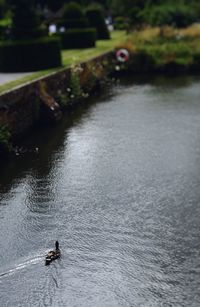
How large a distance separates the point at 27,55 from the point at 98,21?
15.5 metres

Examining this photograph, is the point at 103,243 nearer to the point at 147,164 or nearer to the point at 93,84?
the point at 147,164

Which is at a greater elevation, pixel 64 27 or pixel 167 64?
pixel 64 27

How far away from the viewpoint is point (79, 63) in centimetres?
2267

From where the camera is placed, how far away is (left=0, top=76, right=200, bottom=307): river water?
784 cm

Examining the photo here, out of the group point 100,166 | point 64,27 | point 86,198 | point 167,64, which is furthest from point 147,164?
point 64,27

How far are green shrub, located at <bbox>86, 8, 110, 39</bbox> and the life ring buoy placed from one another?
822cm

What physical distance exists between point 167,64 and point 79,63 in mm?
7806

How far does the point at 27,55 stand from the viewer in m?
22.0

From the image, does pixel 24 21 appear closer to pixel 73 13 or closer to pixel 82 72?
pixel 82 72

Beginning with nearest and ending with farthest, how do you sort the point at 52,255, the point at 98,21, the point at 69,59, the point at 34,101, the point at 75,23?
the point at 52,255
the point at 34,101
the point at 69,59
the point at 75,23
the point at 98,21

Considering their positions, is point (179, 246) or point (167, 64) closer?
point (179, 246)

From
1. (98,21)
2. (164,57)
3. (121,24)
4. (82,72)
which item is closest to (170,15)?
(98,21)

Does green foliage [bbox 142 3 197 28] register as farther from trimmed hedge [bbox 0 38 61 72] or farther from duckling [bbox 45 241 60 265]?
duckling [bbox 45 241 60 265]

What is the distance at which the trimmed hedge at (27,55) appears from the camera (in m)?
22.0
